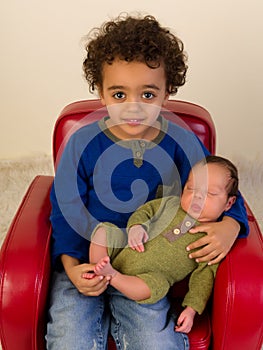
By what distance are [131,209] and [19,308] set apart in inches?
14.8

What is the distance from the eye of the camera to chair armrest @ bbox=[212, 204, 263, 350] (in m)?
1.15

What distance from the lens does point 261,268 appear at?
3.87 ft

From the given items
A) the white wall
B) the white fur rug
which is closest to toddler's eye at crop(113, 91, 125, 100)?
the white wall

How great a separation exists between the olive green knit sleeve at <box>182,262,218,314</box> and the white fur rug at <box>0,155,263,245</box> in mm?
869

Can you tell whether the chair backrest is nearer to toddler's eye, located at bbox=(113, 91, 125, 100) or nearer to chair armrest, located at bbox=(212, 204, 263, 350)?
toddler's eye, located at bbox=(113, 91, 125, 100)

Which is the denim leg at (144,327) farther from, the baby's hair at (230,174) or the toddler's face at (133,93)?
the toddler's face at (133,93)

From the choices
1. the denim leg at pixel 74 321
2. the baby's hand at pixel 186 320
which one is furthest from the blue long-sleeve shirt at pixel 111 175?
the baby's hand at pixel 186 320

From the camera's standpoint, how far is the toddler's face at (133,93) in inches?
50.1

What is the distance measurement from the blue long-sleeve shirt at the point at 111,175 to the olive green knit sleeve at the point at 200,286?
169 millimetres

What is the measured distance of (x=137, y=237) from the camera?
1275mm

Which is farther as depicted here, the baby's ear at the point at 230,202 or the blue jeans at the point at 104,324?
the baby's ear at the point at 230,202

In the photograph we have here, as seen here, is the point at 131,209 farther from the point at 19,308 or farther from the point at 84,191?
the point at 19,308

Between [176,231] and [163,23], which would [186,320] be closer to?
[176,231]

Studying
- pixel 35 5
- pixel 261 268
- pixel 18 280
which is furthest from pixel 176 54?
pixel 35 5
